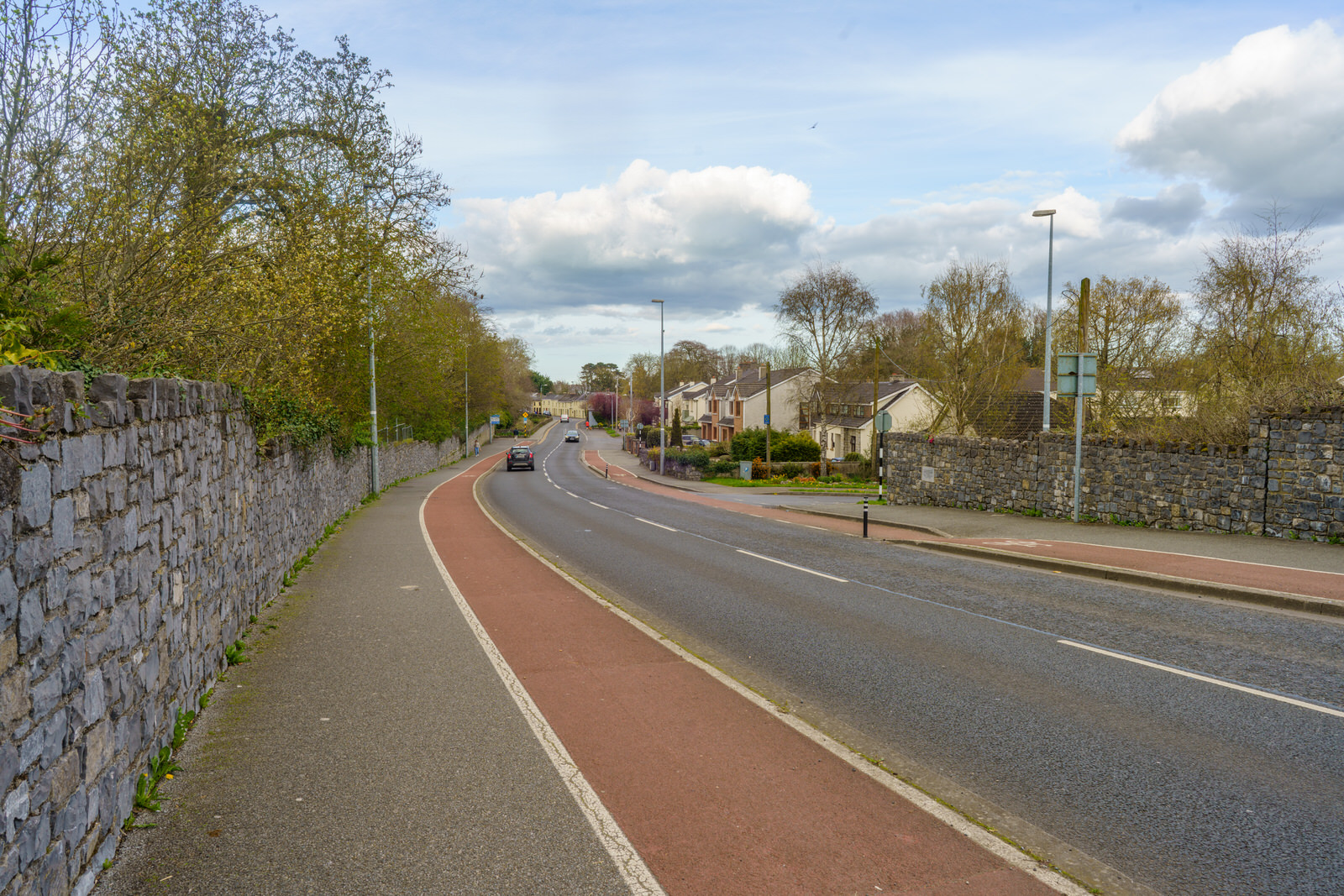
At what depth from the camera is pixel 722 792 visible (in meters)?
5.13

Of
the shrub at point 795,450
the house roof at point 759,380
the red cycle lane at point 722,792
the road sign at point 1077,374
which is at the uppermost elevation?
the house roof at point 759,380

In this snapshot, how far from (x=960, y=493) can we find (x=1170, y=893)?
20.0m

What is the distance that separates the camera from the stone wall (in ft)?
46.1

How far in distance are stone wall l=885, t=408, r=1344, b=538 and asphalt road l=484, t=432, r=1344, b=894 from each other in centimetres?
538

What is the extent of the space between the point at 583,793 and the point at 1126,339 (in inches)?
1431

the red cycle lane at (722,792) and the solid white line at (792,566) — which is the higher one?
the red cycle lane at (722,792)

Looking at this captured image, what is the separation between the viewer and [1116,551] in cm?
1434

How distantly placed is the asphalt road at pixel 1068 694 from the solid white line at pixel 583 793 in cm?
210

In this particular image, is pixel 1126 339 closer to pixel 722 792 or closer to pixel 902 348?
pixel 722 792

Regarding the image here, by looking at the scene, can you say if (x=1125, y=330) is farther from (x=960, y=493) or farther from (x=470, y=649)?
(x=470, y=649)

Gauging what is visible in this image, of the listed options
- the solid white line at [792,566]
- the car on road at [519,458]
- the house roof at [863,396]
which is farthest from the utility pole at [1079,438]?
the car on road at [519,458]

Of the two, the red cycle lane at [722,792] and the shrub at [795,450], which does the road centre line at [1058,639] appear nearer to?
the red cycle lane at [722,792]

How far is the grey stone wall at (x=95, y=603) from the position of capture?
3236 mm

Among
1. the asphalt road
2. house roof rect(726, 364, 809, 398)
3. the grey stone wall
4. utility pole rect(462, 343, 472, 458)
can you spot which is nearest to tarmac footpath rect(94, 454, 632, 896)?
the grey stone wall
